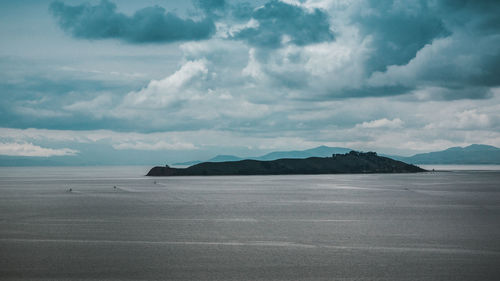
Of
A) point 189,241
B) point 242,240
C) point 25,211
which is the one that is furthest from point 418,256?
point 25,211

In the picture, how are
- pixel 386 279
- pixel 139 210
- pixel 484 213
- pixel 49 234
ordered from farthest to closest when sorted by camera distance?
1. pixel 139 210
2. pixel 484 213
3. pixel 49 234
4. pixel 386 279

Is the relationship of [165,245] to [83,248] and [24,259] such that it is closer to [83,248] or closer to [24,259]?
[83,248]

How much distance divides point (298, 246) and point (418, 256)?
572cm

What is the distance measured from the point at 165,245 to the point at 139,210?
21.1m

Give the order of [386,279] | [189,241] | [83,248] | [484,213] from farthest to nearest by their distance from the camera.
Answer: [484,213], [189,241], [83,248], [386,279]

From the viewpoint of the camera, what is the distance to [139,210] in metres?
45.8

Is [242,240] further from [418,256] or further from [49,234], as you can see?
[49,234]

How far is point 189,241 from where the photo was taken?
1064 inches

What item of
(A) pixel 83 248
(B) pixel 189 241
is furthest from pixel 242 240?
(A) pixel 83 248

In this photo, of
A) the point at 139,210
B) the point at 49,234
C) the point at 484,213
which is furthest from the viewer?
the point at 139,210

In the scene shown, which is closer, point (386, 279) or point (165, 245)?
point (386, 279)

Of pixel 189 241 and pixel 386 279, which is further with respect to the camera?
pixel 189 241

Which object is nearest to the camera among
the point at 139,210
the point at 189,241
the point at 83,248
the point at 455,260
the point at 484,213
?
the point at 455,260

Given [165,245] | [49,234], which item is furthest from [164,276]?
[49,234]
